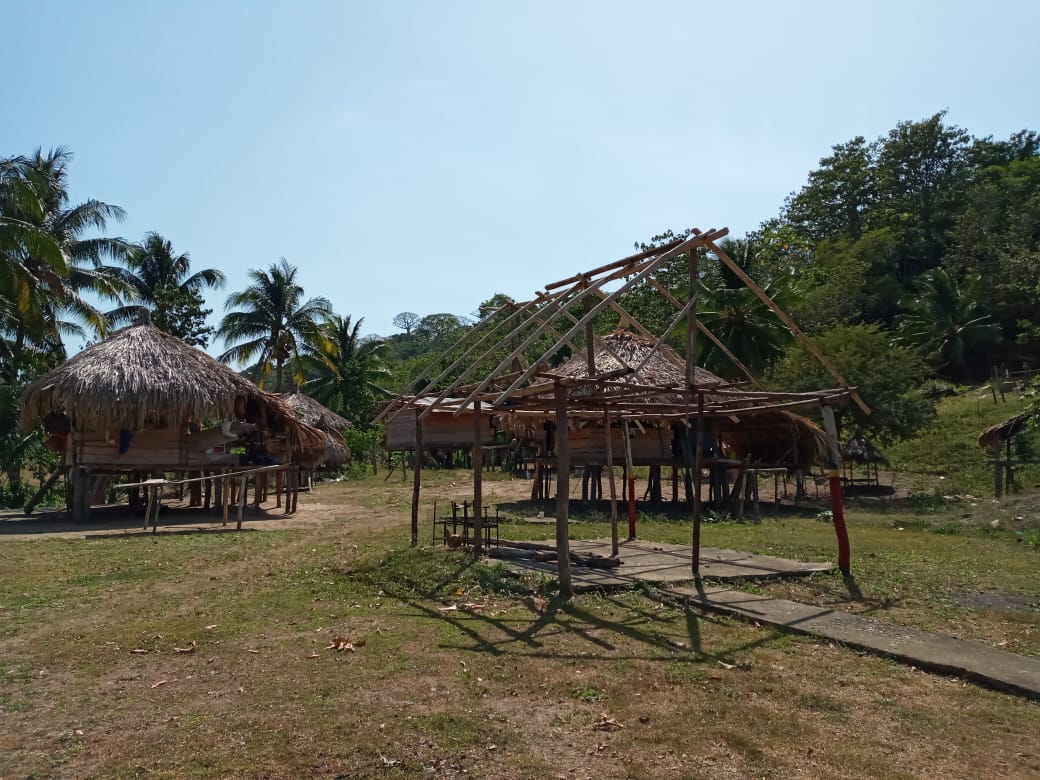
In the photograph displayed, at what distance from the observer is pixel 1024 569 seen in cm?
1095

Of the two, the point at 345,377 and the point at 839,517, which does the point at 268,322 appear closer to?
the point at 345,377

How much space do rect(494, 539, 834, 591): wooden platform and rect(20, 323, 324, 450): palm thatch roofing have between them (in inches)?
442

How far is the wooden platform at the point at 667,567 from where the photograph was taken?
969 centimetres

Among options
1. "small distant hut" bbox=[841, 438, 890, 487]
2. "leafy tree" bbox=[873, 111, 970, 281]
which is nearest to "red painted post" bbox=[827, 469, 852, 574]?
"small distant hut" bbox=[841, 438, 890, 487]

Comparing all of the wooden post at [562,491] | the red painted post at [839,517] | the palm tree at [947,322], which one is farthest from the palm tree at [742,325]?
the wooden post at [562,491]

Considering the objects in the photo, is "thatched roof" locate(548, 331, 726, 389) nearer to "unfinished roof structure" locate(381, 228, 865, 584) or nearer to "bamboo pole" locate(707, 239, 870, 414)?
"unfinished roof structure" locate(381, 228, 865, 584)

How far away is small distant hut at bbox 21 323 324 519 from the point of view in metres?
18.5

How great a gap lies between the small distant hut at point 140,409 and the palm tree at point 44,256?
361 centimetres

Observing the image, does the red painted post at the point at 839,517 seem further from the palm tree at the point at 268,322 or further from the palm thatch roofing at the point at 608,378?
the palm tree at the point at 268,322

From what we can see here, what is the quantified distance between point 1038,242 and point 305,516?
36981 millimetres

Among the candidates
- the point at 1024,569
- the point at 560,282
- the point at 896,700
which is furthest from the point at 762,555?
the point at 896,700

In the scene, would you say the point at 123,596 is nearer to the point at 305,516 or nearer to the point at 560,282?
the point at 560,282

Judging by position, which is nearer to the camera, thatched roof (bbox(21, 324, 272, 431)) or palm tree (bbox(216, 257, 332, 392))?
thatched roof (bbox(21, 324, 272, 431))

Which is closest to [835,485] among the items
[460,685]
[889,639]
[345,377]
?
[889,639]
